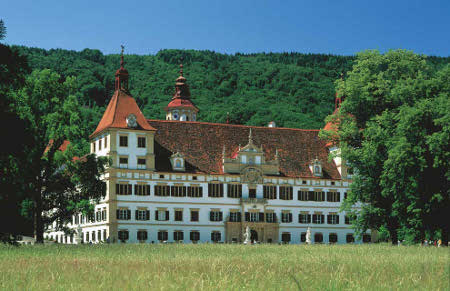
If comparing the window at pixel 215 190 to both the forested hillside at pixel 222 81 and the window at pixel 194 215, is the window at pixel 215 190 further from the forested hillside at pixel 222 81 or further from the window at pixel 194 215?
the forested hillside at pixel 222 81

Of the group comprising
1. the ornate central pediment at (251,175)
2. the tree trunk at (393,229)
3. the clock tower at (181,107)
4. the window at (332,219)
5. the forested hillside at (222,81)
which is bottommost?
the tree trunk at (393,229)

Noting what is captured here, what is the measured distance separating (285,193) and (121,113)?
21.4 metres

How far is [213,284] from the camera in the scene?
1583cm

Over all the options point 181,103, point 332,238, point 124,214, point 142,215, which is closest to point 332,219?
point 332,238

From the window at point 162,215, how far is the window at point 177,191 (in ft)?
7.09

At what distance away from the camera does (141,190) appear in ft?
263

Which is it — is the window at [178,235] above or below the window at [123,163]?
below

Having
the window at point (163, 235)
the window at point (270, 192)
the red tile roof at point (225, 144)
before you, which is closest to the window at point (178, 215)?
the window at point (163, 235)

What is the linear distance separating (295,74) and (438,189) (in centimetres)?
12872

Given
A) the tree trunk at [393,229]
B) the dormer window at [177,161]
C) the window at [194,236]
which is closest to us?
the tree trunk at [393,229]

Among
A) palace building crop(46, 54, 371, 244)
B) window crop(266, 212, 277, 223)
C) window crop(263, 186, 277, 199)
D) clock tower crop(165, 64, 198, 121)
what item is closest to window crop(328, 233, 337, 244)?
palace building crop(46, 54, 371, 244)

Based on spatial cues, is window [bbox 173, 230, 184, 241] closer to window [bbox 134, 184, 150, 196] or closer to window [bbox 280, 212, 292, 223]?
window [bbox 134, 184, 150, 196]

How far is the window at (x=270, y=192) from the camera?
8575 centimetres

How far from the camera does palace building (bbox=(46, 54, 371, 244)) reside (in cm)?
7975
